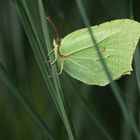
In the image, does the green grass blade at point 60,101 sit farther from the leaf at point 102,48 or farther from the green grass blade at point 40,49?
the leaf at point 102,48

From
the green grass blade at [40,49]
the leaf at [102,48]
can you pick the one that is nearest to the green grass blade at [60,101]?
the green grass blade at [40,49]

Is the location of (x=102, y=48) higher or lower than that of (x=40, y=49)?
lower

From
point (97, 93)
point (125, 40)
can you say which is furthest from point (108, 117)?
point (125, 40)

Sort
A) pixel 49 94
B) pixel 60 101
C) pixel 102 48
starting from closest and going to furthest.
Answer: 1. pixel 60 101
2. pixel 102 48
3. pixel 49 94

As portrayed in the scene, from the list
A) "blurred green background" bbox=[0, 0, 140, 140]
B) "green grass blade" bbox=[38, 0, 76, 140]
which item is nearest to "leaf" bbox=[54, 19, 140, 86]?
"blurred green background" bbox=[0, 0, 140, 140]

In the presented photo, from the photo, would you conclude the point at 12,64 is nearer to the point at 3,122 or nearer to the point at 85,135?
the point at 3,122

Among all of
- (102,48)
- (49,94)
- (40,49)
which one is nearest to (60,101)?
(40,49)

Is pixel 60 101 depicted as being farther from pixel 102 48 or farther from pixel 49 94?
pixel 49 94
